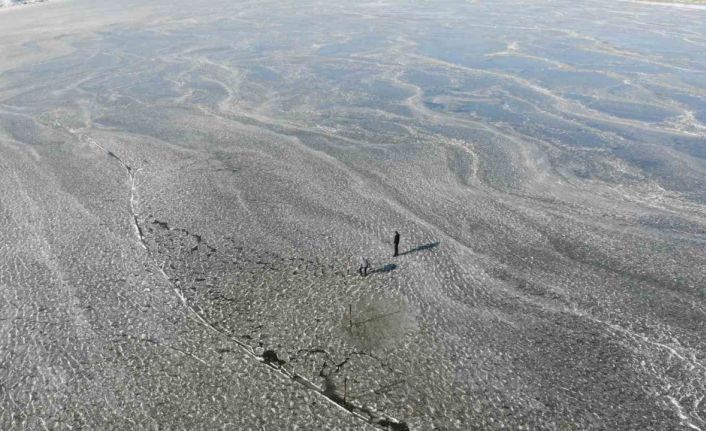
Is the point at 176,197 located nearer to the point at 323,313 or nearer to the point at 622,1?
the point at 323,313

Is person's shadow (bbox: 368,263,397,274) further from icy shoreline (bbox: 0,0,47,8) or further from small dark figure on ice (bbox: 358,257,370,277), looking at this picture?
icy shoreline (bbox: 0,0,47,8)

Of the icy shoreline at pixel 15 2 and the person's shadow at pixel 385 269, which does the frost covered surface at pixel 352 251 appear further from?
the icy shoreline at pixel 15 2

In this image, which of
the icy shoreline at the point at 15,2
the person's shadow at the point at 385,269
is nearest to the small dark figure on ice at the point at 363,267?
the person's shadow at the point at 385,269

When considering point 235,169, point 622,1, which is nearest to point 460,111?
point 235,169

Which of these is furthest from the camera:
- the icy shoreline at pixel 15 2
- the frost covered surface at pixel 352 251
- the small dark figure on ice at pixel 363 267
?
the icy shoreline at pixel 15 2

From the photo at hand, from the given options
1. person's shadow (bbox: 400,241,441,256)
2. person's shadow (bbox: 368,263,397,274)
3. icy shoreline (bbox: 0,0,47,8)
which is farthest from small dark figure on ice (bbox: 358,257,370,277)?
icy shoreline (bbox: 0,0,47,8)
